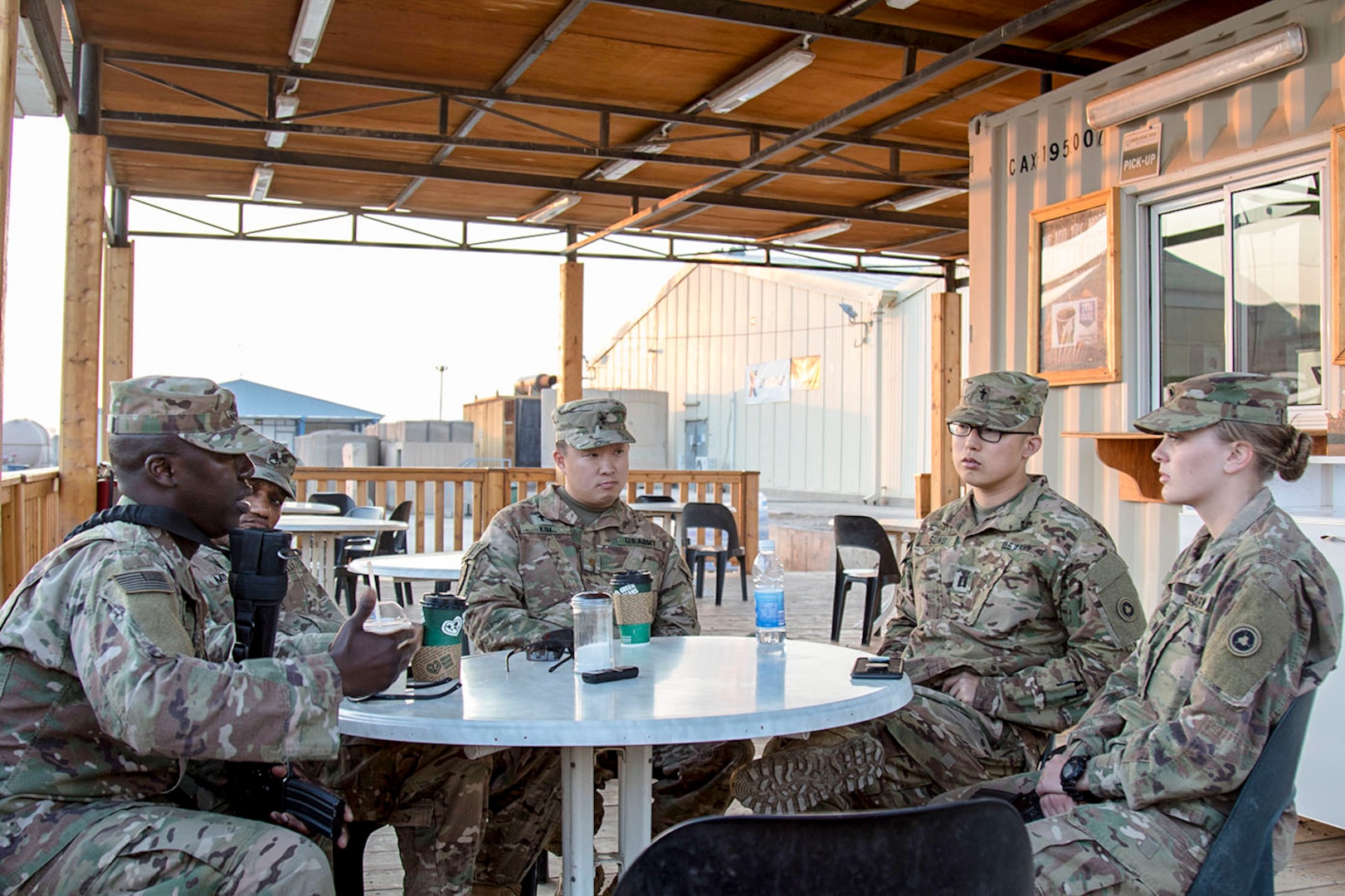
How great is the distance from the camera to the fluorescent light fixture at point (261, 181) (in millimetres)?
10562

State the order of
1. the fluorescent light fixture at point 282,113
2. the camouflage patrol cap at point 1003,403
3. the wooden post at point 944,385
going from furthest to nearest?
the wooden post at point 944,385 < the fluorescent light fixture at point 282,113 < the camouflage patrol cap at point 1003,403

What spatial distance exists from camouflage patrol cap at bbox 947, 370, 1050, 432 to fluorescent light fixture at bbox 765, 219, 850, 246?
30.4 feet

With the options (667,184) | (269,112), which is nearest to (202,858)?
(269,112)

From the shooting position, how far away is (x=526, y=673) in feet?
8.43

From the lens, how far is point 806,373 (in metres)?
26.9

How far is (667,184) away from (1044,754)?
9638mm

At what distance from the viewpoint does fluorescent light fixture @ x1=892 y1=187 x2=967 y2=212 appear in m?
10.6

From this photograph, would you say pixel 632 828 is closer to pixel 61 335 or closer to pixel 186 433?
pixel 186 433

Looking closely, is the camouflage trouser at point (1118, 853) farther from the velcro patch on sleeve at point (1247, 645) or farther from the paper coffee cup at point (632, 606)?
the paper coffee cup at point (632, 606)

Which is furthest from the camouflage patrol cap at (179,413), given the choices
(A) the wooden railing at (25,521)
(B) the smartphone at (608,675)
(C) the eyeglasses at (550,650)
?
(A) the wooden railing at (25,521)

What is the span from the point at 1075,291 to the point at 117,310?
352 inches

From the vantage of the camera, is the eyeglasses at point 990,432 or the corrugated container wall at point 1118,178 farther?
the corrugated container wall at point 1118,178

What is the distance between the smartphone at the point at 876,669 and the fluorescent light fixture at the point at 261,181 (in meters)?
9.15

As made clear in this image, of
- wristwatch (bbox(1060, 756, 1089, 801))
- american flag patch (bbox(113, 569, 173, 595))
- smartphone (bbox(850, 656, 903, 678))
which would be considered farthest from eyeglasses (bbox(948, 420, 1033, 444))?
american flag patch (bbox(113, 569, 173, 595))
